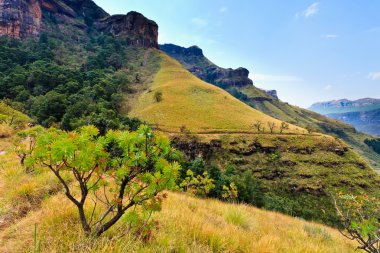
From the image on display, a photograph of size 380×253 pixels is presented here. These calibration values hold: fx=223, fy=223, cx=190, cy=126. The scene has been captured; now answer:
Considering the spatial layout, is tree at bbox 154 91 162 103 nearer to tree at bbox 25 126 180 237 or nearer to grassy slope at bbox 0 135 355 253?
grassy slope at bbox 0 135 355 253

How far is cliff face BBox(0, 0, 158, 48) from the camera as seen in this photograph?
12850 cm

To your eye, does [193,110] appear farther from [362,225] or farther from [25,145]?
[362,225]

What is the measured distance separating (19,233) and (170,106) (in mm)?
86995

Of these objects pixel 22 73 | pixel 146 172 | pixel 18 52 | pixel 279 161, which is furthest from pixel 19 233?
pixel 18 52

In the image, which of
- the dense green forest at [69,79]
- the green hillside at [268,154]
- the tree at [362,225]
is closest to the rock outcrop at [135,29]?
the dense green forest at [69,79]

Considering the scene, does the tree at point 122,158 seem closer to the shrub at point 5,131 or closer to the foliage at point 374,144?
the shrub at point 5,131

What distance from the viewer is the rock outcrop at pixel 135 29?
551 ft

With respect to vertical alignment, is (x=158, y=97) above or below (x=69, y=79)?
below

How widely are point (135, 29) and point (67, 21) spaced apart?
49.7 m

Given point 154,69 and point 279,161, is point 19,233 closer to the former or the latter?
point 279,161

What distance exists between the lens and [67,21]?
543ft

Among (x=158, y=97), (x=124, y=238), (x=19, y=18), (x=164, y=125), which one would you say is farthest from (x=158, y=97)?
(x=19, y=18)

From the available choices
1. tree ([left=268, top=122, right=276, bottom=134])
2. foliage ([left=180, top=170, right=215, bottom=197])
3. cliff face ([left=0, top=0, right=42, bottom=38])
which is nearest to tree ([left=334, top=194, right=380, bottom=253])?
foliage ([left=180, top=170, right=215, bottom=197])

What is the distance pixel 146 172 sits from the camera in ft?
12.1
